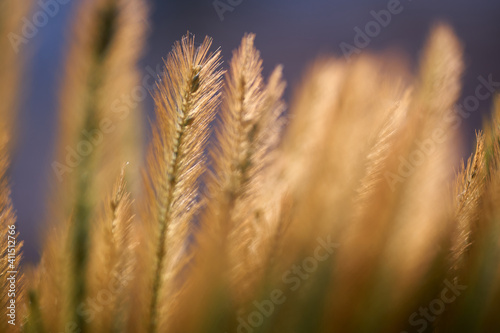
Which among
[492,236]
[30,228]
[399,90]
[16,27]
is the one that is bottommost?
[492,236]

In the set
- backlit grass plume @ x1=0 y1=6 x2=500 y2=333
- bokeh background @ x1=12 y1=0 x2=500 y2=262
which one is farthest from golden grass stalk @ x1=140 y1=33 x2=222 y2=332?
bokeh background @ x1=12 y1=0 x2=500 y2=262

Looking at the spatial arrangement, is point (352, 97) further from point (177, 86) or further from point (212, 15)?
point (212, 15)

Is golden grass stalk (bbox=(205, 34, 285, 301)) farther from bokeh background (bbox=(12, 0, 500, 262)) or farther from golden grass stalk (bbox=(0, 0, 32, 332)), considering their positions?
bokeh background (bbox=(12, 0, 500, 262))

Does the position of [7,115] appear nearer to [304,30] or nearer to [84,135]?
[84,135]

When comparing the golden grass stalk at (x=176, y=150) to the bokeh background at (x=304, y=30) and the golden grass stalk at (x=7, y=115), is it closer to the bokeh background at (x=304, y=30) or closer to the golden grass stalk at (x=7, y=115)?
the golden grass stalk at (x=7, y=115)

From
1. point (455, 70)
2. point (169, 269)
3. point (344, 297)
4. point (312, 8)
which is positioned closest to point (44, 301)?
point (169, 269)

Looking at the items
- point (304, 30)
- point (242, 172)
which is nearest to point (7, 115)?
point (242, 172)

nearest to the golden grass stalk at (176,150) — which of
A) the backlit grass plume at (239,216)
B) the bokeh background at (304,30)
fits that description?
the backlit grass plume at (239,216)

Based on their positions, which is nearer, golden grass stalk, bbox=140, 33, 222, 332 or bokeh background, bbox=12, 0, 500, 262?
golden grass stalk, bbox=140, 33, 222, 332

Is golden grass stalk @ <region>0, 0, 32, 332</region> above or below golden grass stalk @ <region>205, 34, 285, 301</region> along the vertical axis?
above
